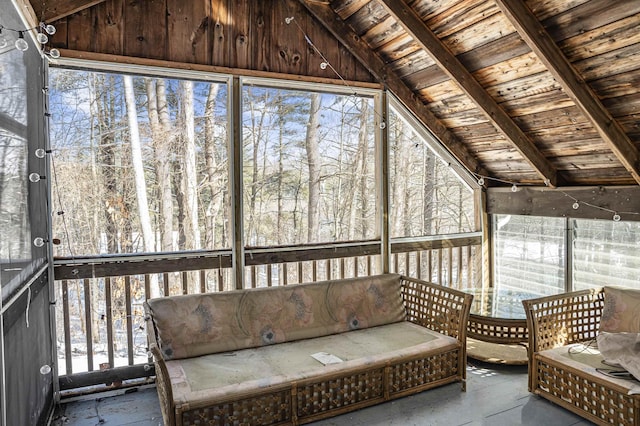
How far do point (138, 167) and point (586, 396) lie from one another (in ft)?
11.6

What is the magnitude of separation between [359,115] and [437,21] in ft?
3.80

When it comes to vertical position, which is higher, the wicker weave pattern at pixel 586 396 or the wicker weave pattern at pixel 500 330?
the wicker weave pattern at pixel 500 330

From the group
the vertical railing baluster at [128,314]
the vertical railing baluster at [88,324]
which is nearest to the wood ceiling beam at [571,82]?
the vertical railing baluster at [128,314]

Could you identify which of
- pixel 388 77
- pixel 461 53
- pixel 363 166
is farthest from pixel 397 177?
pixel 461 53

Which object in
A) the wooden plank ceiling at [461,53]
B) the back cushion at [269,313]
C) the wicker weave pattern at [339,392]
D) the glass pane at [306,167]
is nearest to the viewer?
the wicker weave pattern at [339,392]

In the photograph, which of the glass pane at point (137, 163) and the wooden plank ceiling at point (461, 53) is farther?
the glass pane at point (137, 163)

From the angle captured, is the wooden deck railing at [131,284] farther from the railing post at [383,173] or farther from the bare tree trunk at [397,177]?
the bare tree trunk at [397,177]

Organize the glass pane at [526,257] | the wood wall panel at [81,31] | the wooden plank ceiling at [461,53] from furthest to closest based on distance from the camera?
the glass pane at [526,257] < the wood wall panel at [81,31] < the wooden plank ceiling at [461,53]

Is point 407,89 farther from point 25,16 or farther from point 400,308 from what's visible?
point 25,16

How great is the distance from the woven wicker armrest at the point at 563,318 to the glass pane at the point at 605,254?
59cm

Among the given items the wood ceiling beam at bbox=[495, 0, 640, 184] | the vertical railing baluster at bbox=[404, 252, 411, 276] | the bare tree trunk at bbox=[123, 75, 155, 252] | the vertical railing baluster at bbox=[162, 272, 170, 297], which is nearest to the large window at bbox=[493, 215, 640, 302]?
the wood ceiling beam at bbox=[495, 0, 640, 184]

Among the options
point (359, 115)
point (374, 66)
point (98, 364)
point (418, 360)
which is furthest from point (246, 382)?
point (374, 66)

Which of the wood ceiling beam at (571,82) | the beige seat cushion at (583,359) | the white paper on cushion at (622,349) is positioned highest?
the wood ceiling beam at (571,82)

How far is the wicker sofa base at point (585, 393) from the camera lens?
7.97 feet
